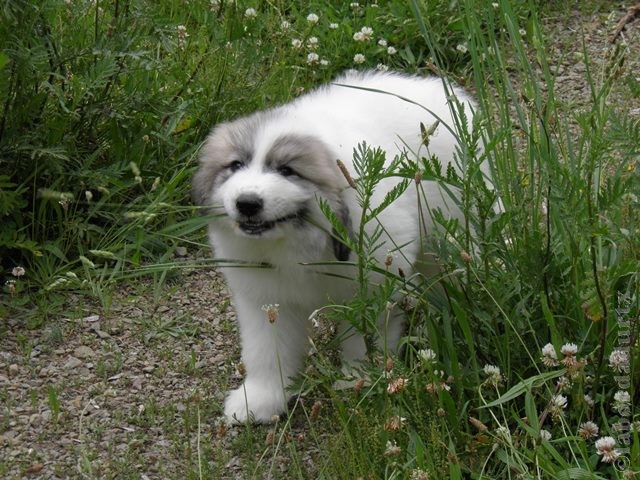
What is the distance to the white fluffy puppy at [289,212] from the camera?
357cm

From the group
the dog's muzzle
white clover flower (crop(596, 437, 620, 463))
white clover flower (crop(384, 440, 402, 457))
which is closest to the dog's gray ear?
the dog's muzzle

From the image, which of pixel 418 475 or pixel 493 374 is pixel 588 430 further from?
pixel 418 475

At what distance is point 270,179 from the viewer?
3557 mm

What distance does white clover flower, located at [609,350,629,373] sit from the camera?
309cm

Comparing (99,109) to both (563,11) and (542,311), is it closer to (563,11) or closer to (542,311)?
(542,311)

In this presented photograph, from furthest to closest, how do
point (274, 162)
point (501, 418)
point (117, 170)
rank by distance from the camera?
point (117, 170) < point (274, 162) < point (501, 418)

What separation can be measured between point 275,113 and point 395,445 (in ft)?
4.24

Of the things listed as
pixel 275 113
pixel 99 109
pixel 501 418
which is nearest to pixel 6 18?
pixel 99 109

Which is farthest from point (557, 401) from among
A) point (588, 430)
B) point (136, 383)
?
point (136, 383)

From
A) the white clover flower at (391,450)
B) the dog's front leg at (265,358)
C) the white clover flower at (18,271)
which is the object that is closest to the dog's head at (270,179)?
the dog's front leg at (265,358)

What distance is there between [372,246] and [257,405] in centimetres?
72

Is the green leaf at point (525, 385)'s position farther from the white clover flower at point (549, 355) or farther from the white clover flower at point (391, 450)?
the white clover flower at point (391, 450)

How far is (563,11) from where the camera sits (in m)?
6.85

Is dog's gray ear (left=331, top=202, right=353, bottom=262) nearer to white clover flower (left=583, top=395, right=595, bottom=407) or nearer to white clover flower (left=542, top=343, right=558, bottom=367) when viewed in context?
white clover flower (left=542, top=343, right=558, bottom=367)
